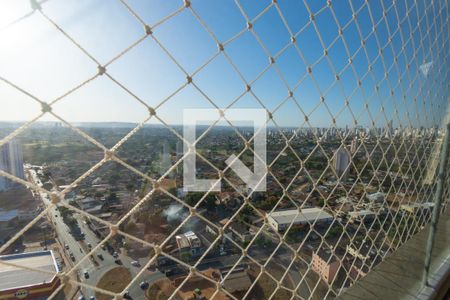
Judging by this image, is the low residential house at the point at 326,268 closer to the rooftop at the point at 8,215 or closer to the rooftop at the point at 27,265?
the rooftop at the point at 27,265

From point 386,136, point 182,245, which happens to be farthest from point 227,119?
point 182,245

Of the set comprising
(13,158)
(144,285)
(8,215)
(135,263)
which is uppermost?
(13,158)

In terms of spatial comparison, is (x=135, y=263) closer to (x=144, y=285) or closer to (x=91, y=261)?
(x=144, y=285)

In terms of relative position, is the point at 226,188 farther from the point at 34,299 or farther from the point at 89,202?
the point at 34,299

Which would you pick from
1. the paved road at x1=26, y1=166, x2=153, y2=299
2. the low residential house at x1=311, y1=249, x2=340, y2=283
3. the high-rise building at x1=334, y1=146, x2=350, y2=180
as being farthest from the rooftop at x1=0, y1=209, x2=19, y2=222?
the high-rise building at x1=334, y1=146, x2=350, y2=180

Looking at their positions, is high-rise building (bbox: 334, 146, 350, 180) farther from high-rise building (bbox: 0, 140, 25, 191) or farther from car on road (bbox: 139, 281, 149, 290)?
high-rise building (bbox: 0, 140, 25, 191)

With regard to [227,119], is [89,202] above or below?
below

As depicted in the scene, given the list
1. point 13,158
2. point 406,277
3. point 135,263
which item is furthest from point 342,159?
point 13,158

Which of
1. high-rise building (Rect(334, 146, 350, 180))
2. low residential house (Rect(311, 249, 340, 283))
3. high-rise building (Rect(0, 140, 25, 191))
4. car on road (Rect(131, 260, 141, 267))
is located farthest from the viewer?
car on road (Rect(131, 260, 141, 267))
